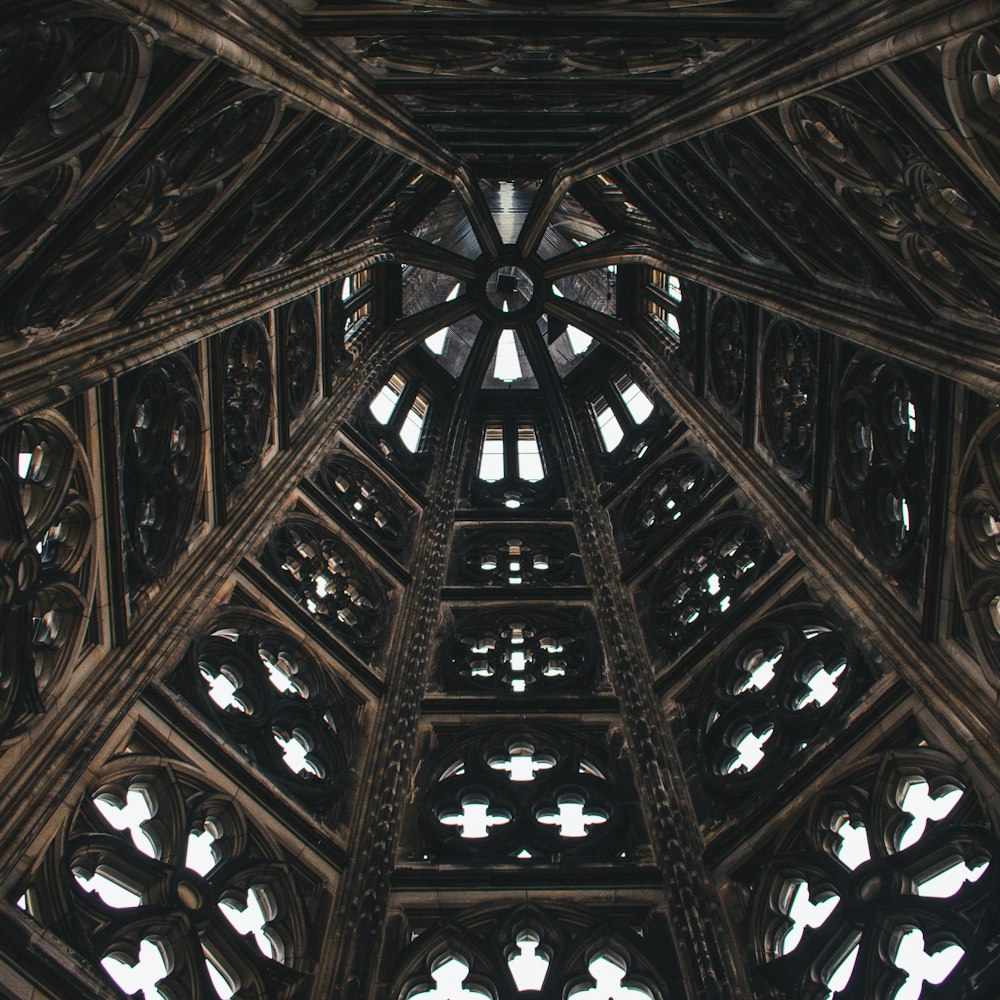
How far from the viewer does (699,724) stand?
13.8 metres

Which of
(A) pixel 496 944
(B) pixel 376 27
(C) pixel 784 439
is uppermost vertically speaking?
(C) pixel 784 439

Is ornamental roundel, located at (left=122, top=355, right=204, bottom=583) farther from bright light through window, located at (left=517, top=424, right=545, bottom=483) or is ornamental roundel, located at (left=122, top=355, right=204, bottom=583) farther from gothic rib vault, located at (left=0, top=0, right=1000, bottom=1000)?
bright light through window, located at (left=517, top=424, right=545, bottom=483)

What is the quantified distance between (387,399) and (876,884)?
14.8 meters

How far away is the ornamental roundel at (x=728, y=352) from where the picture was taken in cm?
1786

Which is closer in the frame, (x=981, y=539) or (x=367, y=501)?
(x=981, y=539)

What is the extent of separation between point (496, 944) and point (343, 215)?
28.9 ft

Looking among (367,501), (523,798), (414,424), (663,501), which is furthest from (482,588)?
(414,424)

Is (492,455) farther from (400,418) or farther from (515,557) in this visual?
(515,557)

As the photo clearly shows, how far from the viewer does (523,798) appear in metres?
13.3

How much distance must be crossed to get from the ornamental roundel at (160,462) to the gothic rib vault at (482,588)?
6 cm

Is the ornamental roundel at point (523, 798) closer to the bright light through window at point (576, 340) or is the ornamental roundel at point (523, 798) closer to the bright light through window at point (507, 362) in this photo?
the bright light through window at point (507, 362)

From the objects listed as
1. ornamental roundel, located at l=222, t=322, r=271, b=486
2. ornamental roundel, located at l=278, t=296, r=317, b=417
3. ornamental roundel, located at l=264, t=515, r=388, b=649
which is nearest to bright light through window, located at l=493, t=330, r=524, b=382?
ornamental roundel, located at l=278, t=296, r=317, b=417

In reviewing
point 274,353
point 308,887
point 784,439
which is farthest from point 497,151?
point 308,887

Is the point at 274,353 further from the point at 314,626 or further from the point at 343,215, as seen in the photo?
the point at 314,626
